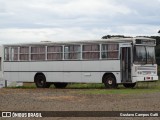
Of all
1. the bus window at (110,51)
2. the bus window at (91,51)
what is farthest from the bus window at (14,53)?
the bus window at (110,51)

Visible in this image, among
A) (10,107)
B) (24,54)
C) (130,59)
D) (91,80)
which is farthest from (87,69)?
(10,107)

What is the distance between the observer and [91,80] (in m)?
29.3

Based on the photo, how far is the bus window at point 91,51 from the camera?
96.1ft

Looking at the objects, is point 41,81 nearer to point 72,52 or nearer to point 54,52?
point 54,52

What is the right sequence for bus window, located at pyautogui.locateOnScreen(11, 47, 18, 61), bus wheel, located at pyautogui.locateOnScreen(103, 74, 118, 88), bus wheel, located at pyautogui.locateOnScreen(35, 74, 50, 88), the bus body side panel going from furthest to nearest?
bus window, located at pyautogui.locateOnScreen(11, 47, 18, 61) < bus wheel, located at pyautogui.locateOnScreen(35, 74, 50, 88) < the bus body side panel < bus wheel, located at pyautogui.locateOnScreen(103, 74, 118, 88)

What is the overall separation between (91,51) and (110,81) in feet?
7.32

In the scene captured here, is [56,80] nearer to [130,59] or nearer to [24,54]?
[24,54]

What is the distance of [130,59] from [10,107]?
39.7 ft

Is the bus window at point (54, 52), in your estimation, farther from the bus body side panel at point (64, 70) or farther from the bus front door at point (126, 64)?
the bus front door at point (126, 64)

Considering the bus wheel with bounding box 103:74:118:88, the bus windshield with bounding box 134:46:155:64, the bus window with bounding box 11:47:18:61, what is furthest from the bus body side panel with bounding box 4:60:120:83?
the bus windshield with bounding box 134:46:155:64

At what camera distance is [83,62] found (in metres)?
29.7

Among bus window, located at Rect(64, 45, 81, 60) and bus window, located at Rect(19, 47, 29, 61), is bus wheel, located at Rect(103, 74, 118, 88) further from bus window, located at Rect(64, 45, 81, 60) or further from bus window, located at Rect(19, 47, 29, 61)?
bus window, located at Rect(19, 47, 29, 61)

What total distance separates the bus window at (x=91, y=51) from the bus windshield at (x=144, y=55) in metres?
2.37

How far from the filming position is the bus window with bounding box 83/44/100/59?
29.3 meters
